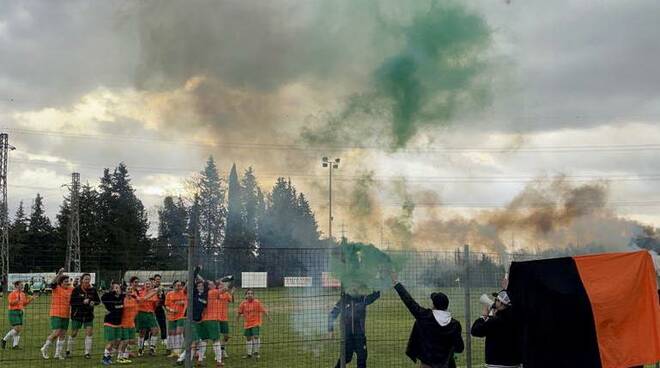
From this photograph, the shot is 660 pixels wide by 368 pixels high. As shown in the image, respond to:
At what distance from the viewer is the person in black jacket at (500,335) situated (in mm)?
7859

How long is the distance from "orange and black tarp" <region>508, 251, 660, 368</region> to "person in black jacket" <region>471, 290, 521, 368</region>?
15 cm

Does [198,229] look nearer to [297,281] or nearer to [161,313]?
[161,313]

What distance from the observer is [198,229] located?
3262 cm

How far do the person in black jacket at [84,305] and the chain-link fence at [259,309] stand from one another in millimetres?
29

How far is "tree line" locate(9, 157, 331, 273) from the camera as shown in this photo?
11.4m

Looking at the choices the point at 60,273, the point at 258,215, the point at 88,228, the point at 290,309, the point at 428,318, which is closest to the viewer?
the point at 428,318

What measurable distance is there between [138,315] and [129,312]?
1358 millimetres

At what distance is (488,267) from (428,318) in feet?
14.8

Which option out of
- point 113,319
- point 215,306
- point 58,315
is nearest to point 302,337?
point 215,306

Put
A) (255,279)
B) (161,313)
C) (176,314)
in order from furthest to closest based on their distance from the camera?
(161,313), (176,314), (255,279)

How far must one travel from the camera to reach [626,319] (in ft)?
28.1

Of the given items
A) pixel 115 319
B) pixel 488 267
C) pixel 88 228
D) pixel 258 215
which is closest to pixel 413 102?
pixel 488 267

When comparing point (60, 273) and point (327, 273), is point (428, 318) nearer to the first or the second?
point (327, 273)

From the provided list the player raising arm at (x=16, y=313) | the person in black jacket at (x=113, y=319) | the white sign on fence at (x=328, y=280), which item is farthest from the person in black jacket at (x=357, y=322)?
the player raising arm at (x=16, y=313)
